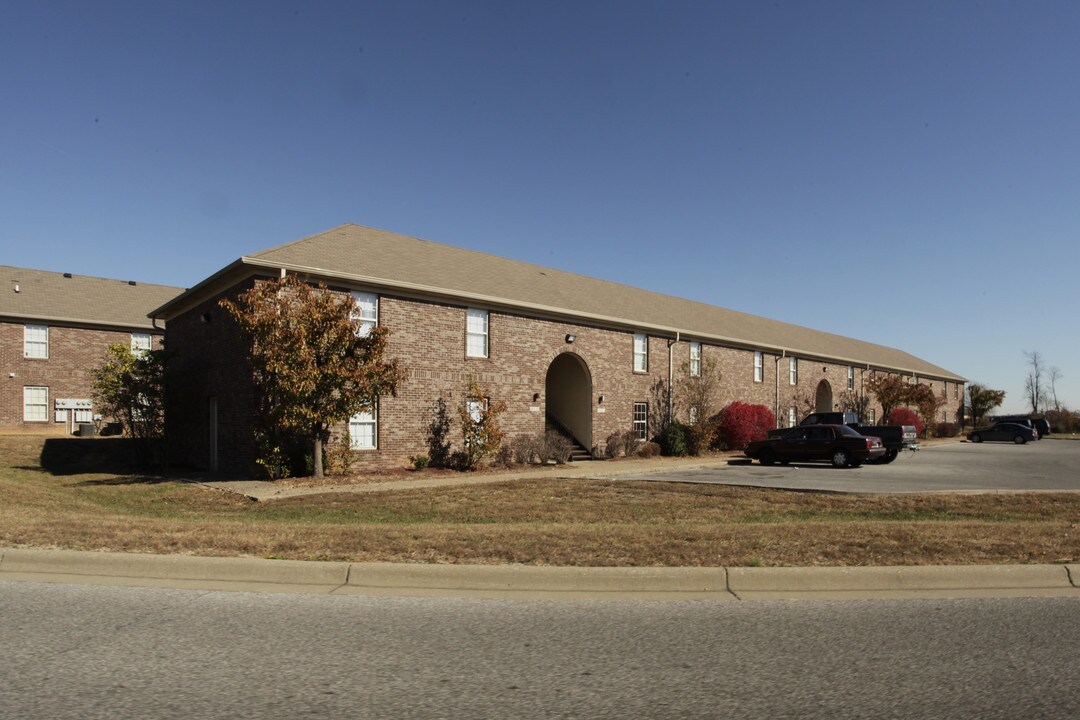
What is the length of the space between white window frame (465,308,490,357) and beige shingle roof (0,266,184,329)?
20025mm

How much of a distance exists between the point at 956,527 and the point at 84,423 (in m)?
33.8

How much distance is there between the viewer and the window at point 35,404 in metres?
31.4

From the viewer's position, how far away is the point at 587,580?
6824 mm

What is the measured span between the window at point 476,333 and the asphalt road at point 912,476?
631cm

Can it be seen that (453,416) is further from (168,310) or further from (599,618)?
(599,618)

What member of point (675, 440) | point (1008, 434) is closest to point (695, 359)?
point (675, 440)

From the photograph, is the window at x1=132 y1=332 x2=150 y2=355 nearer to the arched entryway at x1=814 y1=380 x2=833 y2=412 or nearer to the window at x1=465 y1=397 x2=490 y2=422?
the window at x1=465 y1=397 x2=490 y2=422

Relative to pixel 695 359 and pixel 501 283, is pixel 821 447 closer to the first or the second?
pixel 695 359

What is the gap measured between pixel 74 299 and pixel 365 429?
22531 mm

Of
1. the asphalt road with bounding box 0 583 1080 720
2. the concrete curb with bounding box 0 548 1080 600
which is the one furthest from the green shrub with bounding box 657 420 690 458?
the asphalt road with bounding box 0 583 1080 720

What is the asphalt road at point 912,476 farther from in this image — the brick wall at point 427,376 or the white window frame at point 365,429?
the white window frame at point 365,429

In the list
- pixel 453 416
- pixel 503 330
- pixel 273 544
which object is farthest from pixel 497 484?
pixel 273 544

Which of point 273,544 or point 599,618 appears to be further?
point 273,544

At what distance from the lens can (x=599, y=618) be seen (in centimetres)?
584
